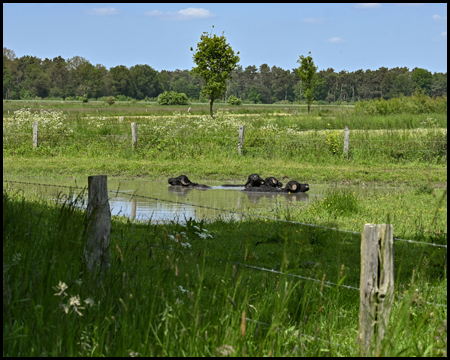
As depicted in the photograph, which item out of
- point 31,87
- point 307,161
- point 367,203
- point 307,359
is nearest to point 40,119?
point 307,161

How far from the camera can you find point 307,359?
3227 mm

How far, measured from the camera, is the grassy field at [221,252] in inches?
127

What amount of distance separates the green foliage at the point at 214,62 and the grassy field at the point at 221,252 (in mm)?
14792

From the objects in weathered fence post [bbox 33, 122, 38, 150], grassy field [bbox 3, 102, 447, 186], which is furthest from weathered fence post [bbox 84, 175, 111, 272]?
weathered fence post [bbox 33, 122, 38, 150]

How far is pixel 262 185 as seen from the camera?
15773 millimetres

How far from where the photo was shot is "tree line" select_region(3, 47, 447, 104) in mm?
138250

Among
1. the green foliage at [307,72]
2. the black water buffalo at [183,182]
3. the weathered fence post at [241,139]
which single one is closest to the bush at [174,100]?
the green foliage at [307,72]

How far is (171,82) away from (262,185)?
166 meters

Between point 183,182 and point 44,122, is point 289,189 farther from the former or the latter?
point 44,122

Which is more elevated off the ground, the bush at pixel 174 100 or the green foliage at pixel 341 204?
the bush at pixel 174 100

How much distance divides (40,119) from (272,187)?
13119 mm

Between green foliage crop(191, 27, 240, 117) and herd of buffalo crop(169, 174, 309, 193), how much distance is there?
2613 cm

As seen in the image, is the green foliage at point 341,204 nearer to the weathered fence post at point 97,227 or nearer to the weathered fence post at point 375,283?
the weathered fence post at point 97,227

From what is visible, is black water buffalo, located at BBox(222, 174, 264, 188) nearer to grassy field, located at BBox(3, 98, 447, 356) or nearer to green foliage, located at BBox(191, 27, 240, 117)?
grassy field, located at BBox(3, 98, 447, 356)
